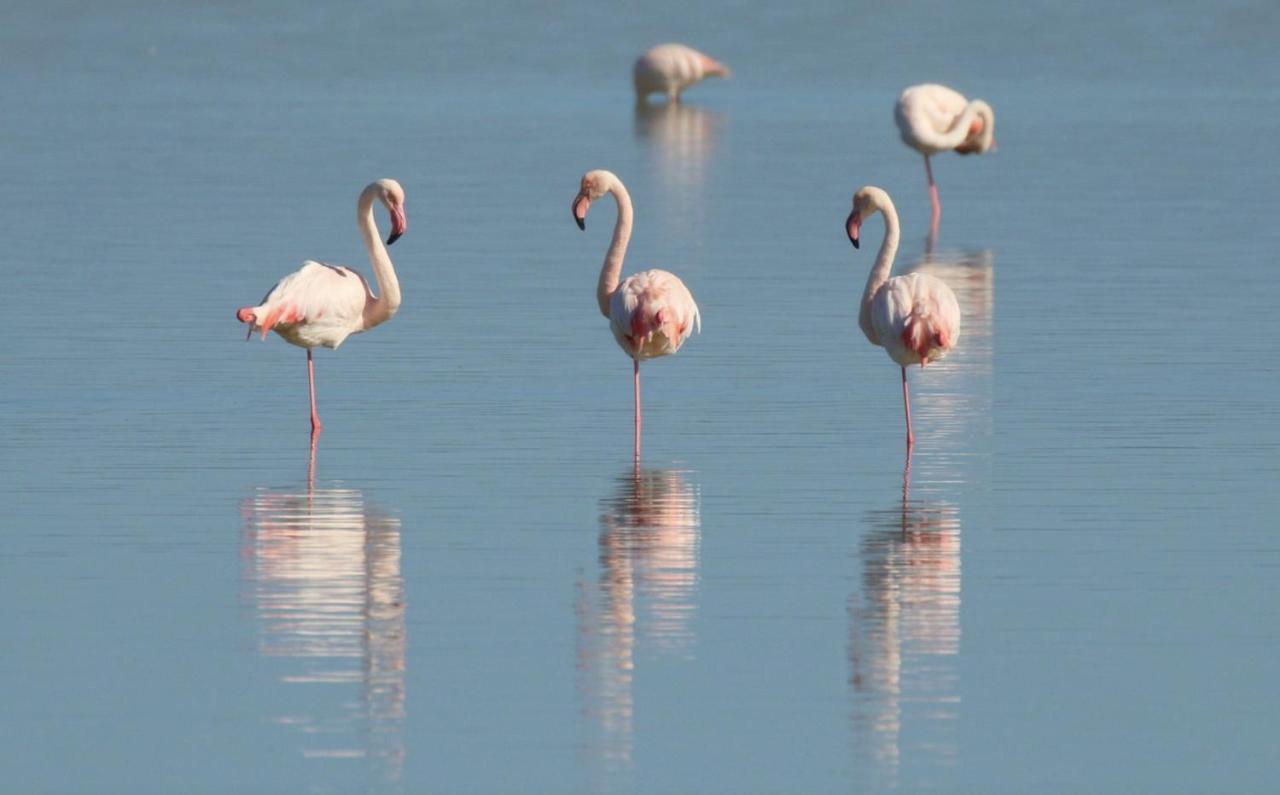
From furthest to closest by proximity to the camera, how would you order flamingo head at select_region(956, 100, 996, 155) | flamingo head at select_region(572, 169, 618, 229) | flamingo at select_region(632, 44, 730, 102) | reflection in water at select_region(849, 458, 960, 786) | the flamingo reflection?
flamingo at select_region(632, 44, 730, 102) < flamingo head at select_region(956, 100, 996, 155) < flamingo head at select_region(572, 169, 618, 229) < the flamingo reflection < reflection in water at select_region(849, 458, 960, 786)

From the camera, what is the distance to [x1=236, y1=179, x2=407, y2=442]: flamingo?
10812mm

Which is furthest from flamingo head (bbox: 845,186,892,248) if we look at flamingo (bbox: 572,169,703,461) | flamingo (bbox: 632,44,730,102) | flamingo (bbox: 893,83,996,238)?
flamingo (bbox: 632,44,730,102)

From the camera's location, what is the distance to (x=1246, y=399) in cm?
1116

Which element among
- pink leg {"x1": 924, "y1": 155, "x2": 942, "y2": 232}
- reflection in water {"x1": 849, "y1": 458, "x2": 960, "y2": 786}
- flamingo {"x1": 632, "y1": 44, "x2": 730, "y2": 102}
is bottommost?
reflection in water {"x1": 849, "y1": 458, "x2": 960, "y2": 786}

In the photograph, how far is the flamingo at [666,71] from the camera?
38000 mm

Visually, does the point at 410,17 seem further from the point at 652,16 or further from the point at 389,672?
the point at 389,672

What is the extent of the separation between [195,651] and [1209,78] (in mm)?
35499

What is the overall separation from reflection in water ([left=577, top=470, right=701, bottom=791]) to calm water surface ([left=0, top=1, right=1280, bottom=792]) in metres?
0.02

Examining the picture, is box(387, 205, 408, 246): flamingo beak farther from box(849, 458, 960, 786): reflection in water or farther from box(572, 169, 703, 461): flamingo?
box(849, 458, 960, 786): reflection in water

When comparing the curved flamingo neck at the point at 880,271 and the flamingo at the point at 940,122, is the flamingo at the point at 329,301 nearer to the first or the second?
the curved flamingo neck at the point at 880,271

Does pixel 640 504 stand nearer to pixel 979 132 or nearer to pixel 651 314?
pixel 651 314

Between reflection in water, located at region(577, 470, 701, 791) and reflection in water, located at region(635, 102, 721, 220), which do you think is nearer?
reflection in water, located at region(577, 470, 701, 791)

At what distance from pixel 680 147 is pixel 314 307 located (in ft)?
56.7

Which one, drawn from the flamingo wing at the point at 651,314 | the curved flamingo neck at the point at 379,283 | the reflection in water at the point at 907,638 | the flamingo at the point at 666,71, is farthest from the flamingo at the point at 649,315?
the flamingo at the point at 666,71
